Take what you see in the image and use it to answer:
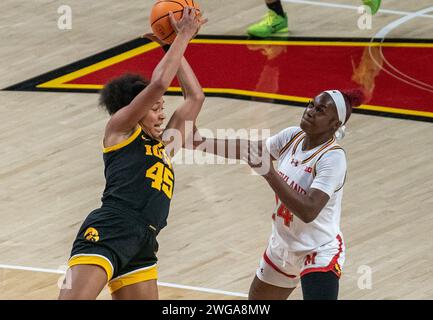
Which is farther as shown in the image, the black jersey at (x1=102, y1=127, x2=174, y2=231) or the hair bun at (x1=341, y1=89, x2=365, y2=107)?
the hair bun at (x1=341, y1=89, x2=365, y2=107)

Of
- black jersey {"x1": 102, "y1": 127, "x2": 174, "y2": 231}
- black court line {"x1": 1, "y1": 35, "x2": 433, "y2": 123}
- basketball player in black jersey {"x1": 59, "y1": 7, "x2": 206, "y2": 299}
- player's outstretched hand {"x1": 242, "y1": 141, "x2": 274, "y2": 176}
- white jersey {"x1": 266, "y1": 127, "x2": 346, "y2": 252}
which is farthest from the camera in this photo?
black court line {"x1": 1, "y1": 35, "x2": 433, "y2": 123}

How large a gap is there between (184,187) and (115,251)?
3.74 m

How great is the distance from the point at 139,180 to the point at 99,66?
670 cm

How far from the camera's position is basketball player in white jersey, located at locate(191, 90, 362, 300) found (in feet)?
22.0

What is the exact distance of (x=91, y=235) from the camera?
21.6 feet

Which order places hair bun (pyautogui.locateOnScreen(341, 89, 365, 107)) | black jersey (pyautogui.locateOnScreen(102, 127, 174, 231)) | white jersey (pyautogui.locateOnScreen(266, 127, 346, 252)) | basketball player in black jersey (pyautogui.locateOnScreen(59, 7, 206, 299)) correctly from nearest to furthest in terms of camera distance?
basketball player in black jersey (pyautogui.locateOnScreen(59, 7, 206, 299)), black jersey (pyautogui.locateOnScreen(102, 127, 174, 231)), white jersey (pyautogui.locateOnScreen(266, 127, 346, 252)), hair bun (pyautogui.locateOnScreen(341, 89, 365, 107))

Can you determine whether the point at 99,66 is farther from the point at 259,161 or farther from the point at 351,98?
the point at 259,161

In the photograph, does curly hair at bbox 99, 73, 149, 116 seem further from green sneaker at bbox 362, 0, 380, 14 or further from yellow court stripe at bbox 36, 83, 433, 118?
green sneaker at bbox 362, 0, 380, 14

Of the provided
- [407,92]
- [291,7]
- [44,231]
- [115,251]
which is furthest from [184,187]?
[291,7]

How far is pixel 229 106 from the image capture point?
11.9 metres

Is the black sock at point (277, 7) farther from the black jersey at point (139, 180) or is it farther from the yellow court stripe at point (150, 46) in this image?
the black jersey at point (139, 180)

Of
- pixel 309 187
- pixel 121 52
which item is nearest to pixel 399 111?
pixel 121 52

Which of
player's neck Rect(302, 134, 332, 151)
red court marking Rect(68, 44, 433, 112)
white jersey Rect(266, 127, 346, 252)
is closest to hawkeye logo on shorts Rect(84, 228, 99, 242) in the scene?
white jersey Rect(266, 127, 346, 252)

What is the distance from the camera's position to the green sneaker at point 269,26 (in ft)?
45.2
